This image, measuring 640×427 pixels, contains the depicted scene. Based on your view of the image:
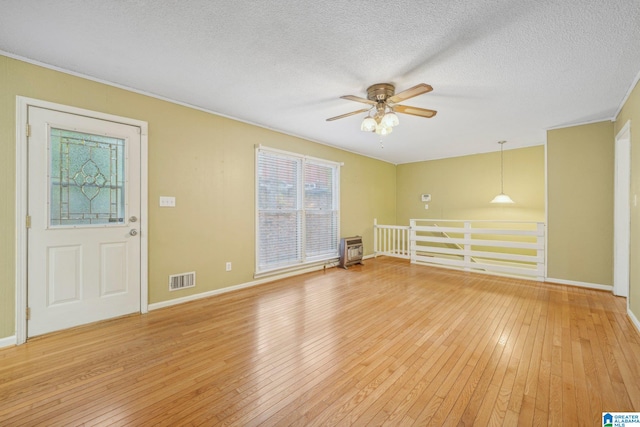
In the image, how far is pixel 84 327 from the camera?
2.68m

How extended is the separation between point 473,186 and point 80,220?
716cm

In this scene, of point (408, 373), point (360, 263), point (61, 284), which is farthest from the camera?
point (360, 263)

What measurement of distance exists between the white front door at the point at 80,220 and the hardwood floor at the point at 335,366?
0.27 m

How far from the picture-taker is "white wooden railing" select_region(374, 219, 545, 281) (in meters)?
4.49

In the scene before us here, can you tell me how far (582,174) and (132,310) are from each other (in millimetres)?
6543

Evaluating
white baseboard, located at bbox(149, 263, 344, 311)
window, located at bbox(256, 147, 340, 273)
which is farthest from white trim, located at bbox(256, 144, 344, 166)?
white baseboard, located at bbox(149, 263, 344, 311)

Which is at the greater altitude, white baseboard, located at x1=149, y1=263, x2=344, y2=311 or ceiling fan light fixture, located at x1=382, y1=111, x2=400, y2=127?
ceiling fan light fixture, located at x1=382, y1=111, x2=400, y2=127

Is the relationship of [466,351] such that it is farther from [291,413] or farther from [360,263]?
[360,263]

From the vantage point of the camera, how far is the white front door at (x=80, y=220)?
2.48 m

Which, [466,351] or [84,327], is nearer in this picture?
[466,351]

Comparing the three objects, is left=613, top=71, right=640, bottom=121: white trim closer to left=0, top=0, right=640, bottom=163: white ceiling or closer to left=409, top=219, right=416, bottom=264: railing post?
left=0, top=0, right=640, bottom=163: white ceiling

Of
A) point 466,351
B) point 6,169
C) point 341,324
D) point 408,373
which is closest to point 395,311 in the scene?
point 341,324

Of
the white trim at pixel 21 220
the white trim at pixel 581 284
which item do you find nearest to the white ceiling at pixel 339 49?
the white trim at pixel 21 220

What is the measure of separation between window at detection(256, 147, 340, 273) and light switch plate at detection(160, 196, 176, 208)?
4.03 feet
